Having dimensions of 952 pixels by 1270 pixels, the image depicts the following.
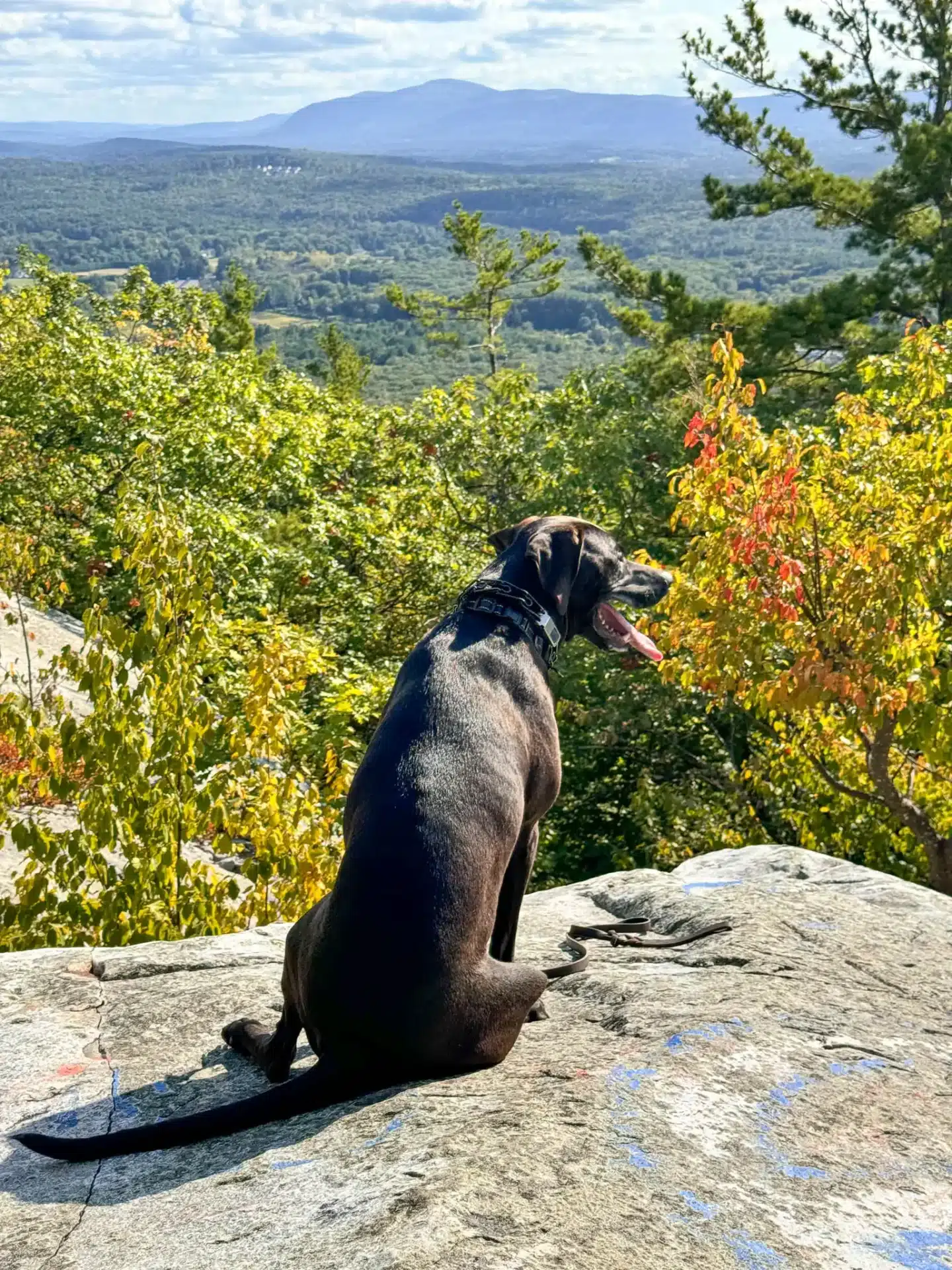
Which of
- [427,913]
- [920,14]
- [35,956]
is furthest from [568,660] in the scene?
[920,14]

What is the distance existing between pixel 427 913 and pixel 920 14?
29.0 metres

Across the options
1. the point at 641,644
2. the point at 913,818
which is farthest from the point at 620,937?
the point at 913,818

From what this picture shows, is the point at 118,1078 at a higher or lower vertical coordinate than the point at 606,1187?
lower

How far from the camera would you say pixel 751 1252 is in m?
3.05

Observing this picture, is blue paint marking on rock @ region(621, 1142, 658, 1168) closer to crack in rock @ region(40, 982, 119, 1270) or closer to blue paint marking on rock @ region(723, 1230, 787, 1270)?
blue paint marking on rock @ region(723, 1230, 787, 1270)

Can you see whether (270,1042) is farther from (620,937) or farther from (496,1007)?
(620,937)

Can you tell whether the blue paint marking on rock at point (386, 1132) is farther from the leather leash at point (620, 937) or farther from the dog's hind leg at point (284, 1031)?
the leather leash at point (620, 937)

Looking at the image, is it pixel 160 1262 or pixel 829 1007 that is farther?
pixel 829 1007

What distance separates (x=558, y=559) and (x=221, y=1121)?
2584 mm

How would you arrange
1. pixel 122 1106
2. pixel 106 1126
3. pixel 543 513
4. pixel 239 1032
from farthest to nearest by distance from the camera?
pixel 543 513 → pixel 239 1032 → pixel 122 1106 → pixel 106 1126

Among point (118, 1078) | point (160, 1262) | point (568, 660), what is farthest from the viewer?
point (568, 660)

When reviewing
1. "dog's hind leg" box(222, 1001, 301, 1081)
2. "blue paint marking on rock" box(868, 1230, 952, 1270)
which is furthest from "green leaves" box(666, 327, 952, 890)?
"blue paint marking on rock" box(868, 1230, 952, 1270)

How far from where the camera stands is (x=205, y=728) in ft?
22.0

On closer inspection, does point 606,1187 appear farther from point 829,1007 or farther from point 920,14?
point 920,14
